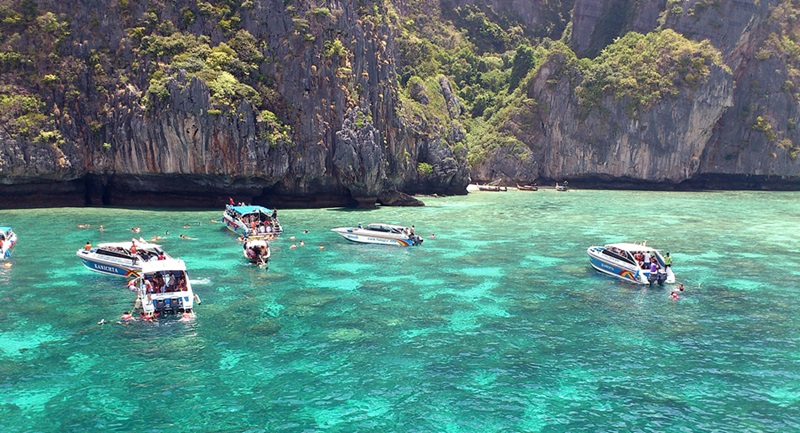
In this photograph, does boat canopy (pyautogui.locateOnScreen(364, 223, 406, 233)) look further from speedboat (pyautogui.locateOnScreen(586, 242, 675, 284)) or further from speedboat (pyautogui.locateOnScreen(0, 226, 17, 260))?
speedboat (pyautogui.locateOnScreen(0, 226, 17, 260))

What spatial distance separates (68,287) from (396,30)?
106563 millimetres

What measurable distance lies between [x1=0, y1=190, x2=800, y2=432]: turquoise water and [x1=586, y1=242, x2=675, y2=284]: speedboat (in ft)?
3.52

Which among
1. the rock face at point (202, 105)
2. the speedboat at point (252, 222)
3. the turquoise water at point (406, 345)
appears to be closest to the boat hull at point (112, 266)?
the turquoise water at point (406, 345)

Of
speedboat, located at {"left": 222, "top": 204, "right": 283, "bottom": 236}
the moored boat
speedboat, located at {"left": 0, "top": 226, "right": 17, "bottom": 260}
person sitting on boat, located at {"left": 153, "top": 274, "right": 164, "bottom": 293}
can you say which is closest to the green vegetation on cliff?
the moored boat

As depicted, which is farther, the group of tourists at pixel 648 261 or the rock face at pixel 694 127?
the rock face at pixel 694 127

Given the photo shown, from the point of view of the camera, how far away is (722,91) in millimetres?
128125

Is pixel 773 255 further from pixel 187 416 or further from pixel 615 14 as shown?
pixel 615 14

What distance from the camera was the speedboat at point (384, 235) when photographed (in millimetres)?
52688

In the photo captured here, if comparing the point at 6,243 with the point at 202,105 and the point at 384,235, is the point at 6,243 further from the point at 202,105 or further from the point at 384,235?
the point at 202,105

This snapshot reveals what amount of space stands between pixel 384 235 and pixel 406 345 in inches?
1044

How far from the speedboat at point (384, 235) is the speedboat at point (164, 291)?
75.1 feet

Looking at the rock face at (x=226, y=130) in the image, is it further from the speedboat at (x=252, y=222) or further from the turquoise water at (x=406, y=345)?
the turquoise water at (x=406, y=345)

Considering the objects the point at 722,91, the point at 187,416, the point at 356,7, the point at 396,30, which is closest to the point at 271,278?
the point at 187,416

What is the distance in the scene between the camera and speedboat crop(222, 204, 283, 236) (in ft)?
177
